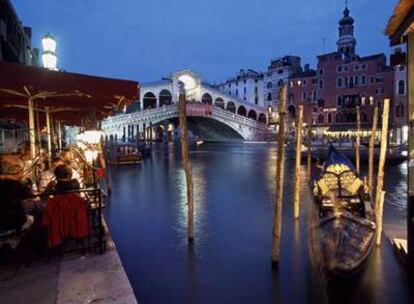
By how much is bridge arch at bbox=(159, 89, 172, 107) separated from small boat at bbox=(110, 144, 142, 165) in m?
31.5

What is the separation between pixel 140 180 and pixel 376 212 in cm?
1265

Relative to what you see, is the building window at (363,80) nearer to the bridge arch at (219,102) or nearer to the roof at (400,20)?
the bridge arch at (219,102)

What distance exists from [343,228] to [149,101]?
54659 millimetres

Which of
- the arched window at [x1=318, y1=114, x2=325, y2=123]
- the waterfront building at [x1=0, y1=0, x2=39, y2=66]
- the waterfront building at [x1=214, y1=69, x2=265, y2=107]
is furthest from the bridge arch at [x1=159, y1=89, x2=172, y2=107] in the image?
the waterfront building at [x1=0, y1=0, x2=39, y2=66]

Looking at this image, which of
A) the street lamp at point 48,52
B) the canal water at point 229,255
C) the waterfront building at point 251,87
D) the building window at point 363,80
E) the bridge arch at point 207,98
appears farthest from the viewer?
the waterfront building at point 251,87

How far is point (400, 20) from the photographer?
548 cm

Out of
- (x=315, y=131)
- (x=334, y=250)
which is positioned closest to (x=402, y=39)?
(x=334, y=250)

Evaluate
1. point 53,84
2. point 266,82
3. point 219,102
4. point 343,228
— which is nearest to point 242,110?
point 219,102

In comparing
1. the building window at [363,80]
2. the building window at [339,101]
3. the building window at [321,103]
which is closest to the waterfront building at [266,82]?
the building window at [321,103]

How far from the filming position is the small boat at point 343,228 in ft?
18.2

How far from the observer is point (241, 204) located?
13.1 m

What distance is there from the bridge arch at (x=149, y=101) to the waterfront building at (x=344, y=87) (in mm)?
21805

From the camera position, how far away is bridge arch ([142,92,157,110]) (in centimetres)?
5716

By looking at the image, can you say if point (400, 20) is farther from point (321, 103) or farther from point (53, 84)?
point (321, 103)
